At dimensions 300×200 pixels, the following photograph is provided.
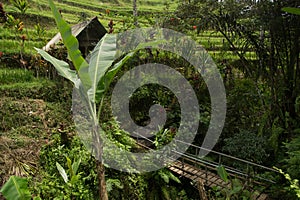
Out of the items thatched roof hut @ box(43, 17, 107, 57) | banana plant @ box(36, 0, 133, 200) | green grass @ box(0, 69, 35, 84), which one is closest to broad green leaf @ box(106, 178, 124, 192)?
banana plant @ box(36, 0, 133, 200)

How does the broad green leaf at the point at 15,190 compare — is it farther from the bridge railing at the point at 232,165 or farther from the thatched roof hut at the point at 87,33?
the thatched roof hut at the point at 87,33

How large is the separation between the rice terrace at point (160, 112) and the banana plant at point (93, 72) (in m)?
0.01

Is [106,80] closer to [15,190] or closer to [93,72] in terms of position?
[93,72]

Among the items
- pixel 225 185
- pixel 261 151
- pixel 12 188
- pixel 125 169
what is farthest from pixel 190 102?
pixel 12 188

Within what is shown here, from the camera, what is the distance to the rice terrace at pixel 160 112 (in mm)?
2760

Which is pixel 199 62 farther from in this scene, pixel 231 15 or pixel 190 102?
pixel 231 15

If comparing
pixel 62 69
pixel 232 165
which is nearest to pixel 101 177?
pixel 62 69

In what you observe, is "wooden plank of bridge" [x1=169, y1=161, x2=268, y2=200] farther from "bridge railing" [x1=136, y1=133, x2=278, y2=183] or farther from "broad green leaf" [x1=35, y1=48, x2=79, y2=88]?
"broad green leaf" [x1=35, y1=48, x2=79, y2=88]

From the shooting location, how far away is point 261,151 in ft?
13.3

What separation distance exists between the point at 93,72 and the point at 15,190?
121 centimetres

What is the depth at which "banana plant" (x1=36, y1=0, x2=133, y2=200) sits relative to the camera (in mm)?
2299

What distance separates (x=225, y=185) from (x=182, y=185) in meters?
0.75

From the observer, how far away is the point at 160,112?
5430mm

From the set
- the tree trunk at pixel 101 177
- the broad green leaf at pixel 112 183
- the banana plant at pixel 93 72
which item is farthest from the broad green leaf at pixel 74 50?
the broad green leaf at pixel 112 183
